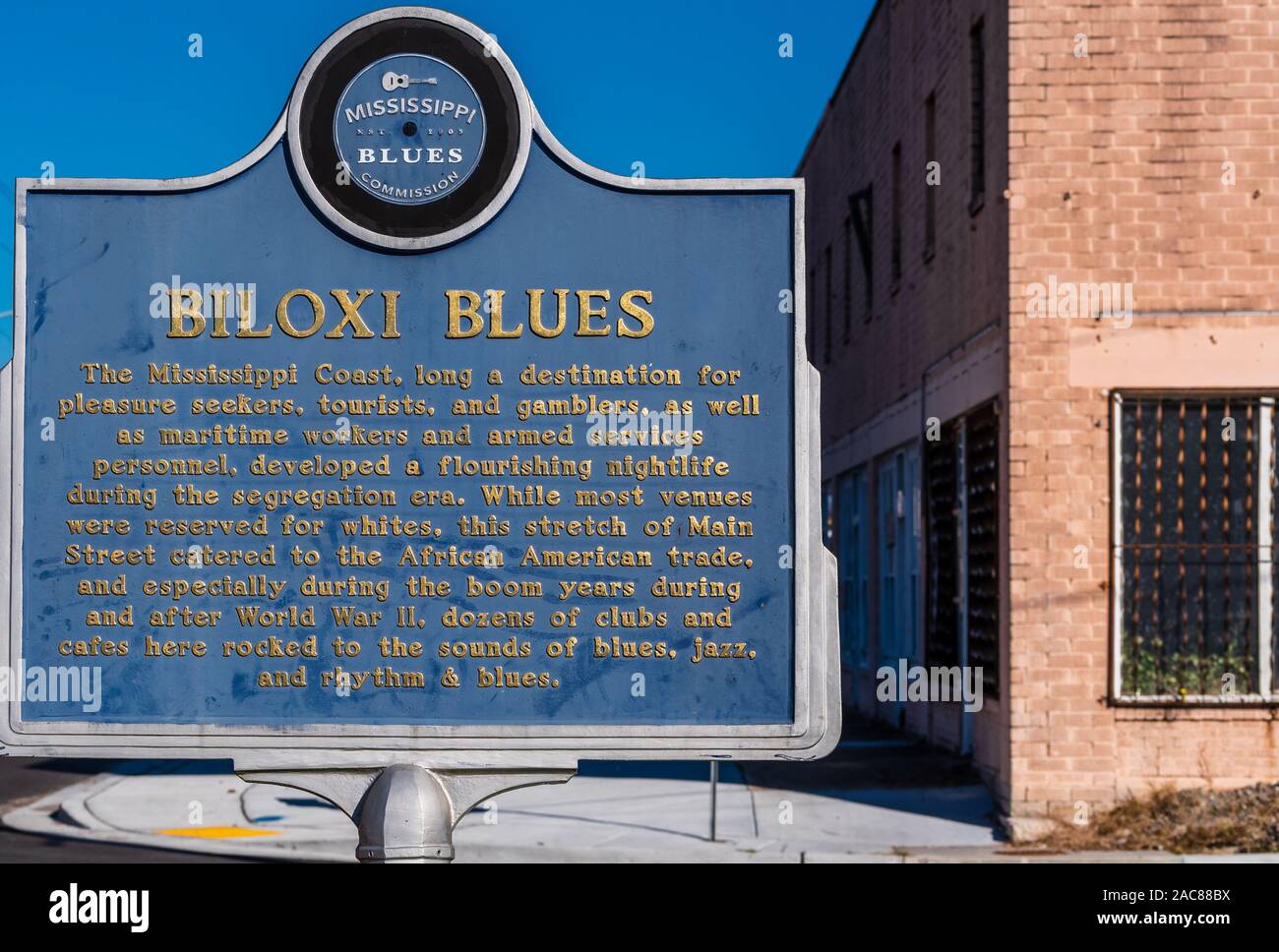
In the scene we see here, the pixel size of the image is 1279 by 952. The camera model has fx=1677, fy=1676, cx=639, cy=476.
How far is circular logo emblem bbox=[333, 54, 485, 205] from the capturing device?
5.44 metres

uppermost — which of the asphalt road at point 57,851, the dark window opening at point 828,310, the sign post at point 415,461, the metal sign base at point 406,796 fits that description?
the dark window opening at point 828,310

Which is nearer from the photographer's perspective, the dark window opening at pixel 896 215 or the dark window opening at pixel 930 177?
the dark window opening at pixel 930 177

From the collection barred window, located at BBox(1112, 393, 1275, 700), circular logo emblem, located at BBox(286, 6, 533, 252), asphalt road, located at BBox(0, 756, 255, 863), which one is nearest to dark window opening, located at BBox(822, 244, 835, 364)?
barred window, located at BBox(1112, 393, 1275, 700)

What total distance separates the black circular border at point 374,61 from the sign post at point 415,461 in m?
0.01

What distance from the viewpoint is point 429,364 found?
5492 millimetres

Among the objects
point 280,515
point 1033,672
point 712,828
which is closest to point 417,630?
point 280,515

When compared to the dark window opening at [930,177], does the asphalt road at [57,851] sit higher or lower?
lower

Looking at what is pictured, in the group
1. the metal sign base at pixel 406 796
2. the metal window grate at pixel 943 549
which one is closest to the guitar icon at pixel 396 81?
the metal sign base at pixel 406 796

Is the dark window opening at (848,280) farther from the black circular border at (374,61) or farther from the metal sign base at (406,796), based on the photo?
the metal sign base at (406,796)

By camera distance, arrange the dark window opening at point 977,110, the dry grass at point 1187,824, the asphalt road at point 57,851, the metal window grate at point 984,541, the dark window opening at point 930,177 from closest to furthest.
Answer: the dry grass at point 1187,824 → the asphalt road at point 57,851 → the metal window grate at point 984,541 → the dark window opening at point 977,110 → the dark window opening at point 930,177

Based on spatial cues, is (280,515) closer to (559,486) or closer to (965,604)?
(559,486)

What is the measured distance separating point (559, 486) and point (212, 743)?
138 cm

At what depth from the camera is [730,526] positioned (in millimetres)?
5441

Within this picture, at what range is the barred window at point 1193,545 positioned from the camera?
13.5 m
